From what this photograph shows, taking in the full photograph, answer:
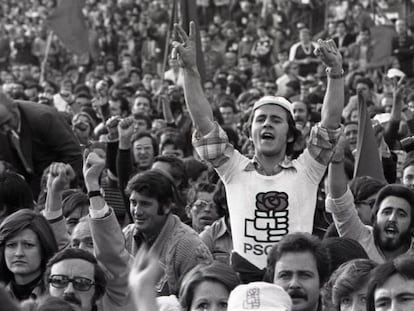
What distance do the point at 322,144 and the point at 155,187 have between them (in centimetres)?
94

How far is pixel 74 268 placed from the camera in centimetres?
576

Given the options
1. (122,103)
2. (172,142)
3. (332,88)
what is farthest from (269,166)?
(122,103)

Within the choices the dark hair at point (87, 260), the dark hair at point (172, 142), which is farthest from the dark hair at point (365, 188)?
the dark hair at point (172, 142)

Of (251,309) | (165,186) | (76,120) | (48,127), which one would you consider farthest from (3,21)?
(251,309)

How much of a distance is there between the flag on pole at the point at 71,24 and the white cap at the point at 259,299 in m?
10.1

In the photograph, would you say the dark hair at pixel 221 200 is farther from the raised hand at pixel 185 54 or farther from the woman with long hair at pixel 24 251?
the woman with long hair at pixel 24 251

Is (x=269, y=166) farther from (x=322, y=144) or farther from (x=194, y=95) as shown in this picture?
(x=194, y=95)

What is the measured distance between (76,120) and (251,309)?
7.80m

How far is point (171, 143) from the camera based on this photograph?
11023mm

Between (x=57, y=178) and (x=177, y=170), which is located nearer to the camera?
(x=57, y=178)

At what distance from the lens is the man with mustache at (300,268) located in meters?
5.48

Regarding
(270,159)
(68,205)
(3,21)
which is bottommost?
(3,21)

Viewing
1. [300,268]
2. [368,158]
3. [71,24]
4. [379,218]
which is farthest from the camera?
[71,24]

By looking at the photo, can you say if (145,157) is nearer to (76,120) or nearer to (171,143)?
(171,143)
